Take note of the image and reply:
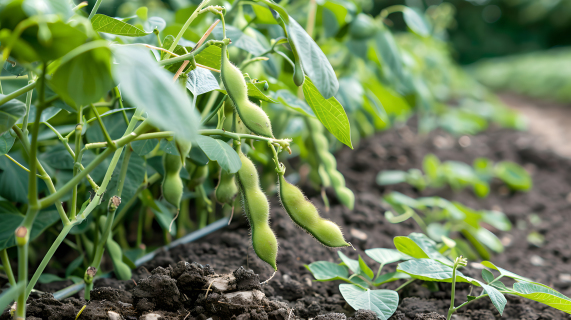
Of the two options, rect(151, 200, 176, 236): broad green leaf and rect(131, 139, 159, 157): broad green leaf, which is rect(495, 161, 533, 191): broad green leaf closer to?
rect(151, 200, 176, 236): broad green leaf

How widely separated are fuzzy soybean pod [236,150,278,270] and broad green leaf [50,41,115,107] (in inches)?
11.2

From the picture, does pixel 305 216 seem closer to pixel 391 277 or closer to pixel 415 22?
pixel 391 277

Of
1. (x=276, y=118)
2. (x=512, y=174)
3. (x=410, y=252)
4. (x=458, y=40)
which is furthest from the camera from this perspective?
(x=458, y=40)

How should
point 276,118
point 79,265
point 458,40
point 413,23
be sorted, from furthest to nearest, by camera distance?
point 458,40, point 413,23, point 276,118, point 79,265

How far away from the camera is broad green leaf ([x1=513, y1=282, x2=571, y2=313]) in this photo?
0.73 m

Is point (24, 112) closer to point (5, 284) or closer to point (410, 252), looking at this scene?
point (5, 284)

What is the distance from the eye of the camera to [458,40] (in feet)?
46.4

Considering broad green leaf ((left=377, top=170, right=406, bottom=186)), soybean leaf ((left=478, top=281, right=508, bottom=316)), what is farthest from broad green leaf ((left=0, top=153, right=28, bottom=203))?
broad green leaf ((left=377, top=170, right=406, bottom=186))

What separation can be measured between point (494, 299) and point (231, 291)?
0.47m

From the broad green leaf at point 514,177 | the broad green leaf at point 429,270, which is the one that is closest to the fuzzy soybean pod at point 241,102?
the broad green leaf at point 429,270

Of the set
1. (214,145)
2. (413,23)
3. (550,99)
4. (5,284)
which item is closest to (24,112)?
(214,145)

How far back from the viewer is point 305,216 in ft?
2.36

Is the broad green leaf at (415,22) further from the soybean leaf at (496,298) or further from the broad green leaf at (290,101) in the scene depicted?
the soybean leaf at (496,298)

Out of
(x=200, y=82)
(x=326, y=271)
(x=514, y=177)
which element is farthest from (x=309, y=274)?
(x=514, y=177)
